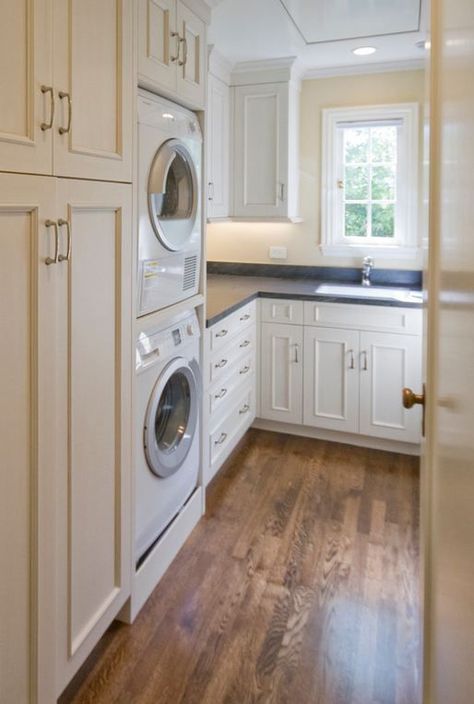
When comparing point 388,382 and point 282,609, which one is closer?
point 282,609

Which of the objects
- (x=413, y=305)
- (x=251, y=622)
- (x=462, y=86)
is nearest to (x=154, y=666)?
(x=251, y=622)

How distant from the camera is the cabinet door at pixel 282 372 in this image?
3275mm

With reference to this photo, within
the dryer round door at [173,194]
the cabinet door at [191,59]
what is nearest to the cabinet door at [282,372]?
the dryer round door at [173,194]

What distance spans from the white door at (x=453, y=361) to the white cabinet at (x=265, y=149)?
8.11 ft

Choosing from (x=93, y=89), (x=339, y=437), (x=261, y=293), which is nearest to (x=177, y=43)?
(x=93, y=89)

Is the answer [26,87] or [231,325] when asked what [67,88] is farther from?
[231,325]

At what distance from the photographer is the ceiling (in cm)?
250

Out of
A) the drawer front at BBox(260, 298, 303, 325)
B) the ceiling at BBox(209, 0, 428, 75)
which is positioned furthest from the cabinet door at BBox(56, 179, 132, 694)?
the drawer front at BBox(260, 298, 303, 325)

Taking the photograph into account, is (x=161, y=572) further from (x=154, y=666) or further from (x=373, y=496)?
(x=373, y=496)

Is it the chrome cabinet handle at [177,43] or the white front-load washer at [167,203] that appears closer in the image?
the white front-load washer at [167,203]

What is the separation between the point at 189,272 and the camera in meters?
2.12

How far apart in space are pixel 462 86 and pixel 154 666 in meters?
1.71

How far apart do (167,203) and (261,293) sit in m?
1.40

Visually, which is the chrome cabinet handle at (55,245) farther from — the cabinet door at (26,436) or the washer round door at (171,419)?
the washer round door at (171,419)
